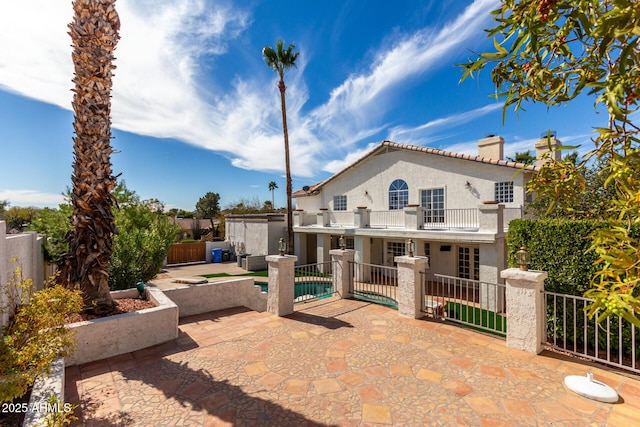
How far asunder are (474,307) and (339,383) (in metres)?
5.54

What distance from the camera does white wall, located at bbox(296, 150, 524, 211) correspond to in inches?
603

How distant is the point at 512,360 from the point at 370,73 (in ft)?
43.2

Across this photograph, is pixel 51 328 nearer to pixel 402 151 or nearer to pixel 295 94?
pixel 402 151

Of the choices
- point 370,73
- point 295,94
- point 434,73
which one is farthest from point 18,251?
point 434,73

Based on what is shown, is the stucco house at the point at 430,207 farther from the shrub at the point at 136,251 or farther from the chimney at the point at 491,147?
the shrub at the point at 136,251

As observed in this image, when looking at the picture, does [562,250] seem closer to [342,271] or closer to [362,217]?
[342,271]

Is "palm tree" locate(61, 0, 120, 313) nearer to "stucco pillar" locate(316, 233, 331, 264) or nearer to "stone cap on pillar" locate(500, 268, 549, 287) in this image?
"stone cap on pillar" locate(500, 268, 549, 287)

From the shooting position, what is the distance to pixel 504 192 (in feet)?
48.7

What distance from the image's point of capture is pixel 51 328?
3545mm

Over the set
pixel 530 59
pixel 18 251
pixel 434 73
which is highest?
pixel 434 73

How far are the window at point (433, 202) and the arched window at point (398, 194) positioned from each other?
111 centimetres

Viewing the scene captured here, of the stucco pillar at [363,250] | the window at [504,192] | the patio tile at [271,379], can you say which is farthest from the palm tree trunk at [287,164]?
the patio tile at [271,379]

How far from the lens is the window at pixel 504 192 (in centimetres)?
1466

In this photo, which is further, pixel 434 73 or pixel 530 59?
pixel 434 73
